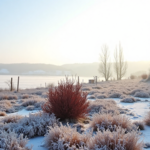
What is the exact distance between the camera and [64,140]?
294cm

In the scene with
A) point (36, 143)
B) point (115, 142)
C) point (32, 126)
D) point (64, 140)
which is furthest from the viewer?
point (32, 126)

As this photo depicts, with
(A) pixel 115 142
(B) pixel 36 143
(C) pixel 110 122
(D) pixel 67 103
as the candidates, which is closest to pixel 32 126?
(B) pixel 36 143

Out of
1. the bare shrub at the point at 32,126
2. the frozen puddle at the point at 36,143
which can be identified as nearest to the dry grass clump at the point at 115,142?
the frozen puddle at the point at 36,143

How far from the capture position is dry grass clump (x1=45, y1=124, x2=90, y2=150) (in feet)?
9.38

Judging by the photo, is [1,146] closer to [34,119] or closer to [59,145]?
[59,145]

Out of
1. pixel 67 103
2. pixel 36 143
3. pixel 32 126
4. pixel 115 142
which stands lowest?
pixel 36 143

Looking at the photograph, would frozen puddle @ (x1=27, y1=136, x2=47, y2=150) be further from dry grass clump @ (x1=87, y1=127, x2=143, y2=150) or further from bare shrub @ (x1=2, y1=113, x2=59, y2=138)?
dry grass clump @ (x1=87, y1=127, x2=143, y2=150)

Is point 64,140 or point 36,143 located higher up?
point 64,140

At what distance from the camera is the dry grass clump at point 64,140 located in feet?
9.38

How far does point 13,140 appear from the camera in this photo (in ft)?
9.34

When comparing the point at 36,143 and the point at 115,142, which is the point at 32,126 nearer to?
the point at 36,143

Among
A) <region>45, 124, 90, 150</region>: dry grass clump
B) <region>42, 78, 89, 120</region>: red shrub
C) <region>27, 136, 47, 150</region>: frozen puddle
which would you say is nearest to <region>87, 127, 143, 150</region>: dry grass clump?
<region>45, 124, 90, 150</region>: dry grass clump

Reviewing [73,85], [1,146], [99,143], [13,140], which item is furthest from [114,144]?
[73,85]

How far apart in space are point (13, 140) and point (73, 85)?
258cm
